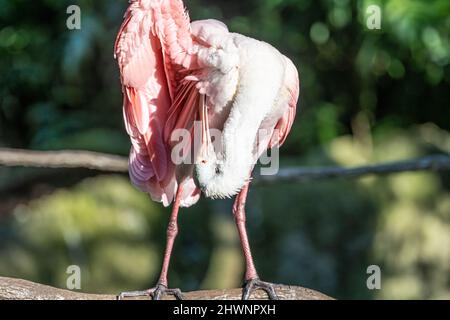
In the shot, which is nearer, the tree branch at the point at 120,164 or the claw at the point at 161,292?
the claw at the point at 161,292

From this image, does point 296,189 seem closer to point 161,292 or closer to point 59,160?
point 59,160

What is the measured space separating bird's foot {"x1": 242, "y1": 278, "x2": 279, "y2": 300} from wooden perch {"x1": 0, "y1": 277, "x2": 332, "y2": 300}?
0.01 m

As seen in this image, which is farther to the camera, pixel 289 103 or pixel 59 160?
pixel 59 160

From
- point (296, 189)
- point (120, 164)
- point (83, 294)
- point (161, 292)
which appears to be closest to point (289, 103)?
point (161, 292)

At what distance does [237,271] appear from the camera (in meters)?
3.90

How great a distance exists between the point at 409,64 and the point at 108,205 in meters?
1.40

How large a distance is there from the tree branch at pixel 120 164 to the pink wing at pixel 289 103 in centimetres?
94

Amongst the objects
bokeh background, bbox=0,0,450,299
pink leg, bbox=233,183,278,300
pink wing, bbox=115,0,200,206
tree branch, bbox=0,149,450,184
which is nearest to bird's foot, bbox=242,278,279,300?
pink leg, bbox=233,183,278,300

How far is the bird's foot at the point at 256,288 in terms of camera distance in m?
2.14

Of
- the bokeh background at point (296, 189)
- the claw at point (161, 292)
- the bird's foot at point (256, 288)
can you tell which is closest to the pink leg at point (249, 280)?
the bird's foot at point (256, 288)

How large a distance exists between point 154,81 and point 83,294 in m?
0.49

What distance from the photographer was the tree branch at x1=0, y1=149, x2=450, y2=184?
10.1ft

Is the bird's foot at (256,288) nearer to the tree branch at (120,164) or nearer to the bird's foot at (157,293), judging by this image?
the bird's foot at (157,293)

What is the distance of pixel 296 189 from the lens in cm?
402
